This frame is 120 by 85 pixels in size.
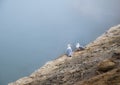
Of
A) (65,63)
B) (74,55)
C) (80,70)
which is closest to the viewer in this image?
(80,70)

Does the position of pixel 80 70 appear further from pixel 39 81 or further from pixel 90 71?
pixel 39 81

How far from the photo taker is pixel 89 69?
17766 millimetres

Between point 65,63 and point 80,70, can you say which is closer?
point 80,70

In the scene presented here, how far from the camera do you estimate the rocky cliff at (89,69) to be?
1265 cm

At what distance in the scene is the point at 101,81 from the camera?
1226 cm

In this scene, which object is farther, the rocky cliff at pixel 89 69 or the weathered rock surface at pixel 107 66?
the weathered rock surface at pixel 107 66

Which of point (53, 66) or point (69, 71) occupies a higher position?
point (53, 66)

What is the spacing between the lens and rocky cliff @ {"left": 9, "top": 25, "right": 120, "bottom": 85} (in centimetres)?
1265

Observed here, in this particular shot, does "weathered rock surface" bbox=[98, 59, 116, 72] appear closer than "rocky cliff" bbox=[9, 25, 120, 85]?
No

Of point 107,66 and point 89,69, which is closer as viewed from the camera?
point 107,66

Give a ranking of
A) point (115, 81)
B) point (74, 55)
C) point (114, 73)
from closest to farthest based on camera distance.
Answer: point (115, 81), point (114, 73), point (74, 55)

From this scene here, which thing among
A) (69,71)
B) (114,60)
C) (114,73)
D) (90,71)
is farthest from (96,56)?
(114,73)

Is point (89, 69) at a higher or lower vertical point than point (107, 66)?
higher

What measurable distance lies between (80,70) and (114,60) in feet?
11.6
